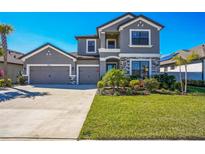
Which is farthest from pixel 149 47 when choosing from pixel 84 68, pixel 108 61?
pixel 84 68

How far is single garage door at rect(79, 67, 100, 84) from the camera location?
22.0m

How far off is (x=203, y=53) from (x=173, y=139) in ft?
62.8

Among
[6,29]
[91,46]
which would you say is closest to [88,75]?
[91,46]

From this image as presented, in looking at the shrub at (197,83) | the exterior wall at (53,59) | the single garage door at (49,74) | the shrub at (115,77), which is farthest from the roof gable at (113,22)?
the shrub at (197,83)

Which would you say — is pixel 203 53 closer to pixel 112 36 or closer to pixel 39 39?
pixel 112 36

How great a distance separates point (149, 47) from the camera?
19.3 meters

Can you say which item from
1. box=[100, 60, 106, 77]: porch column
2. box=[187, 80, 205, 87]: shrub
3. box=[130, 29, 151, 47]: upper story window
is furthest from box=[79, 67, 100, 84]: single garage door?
box=[187, 80, 205, 87]: shrub

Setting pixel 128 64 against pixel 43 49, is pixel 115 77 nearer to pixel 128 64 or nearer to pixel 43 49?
pixel 128 64

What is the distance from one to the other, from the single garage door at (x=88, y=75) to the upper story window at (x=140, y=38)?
5436 millimetres

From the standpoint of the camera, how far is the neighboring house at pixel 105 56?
63.1 ft

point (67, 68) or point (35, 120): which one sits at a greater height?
point (67, 68)
